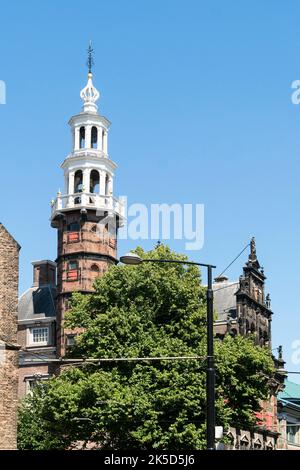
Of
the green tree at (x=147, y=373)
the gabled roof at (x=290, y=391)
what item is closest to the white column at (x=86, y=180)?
the green tree at (x=147, y=373)

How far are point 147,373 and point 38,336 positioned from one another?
31.7 m

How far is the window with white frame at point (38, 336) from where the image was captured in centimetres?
7488

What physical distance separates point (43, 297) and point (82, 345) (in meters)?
31.7

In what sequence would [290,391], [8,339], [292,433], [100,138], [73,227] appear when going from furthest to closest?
[290,391] < [292,433] < [100,138] < [73,227] < [8,339]

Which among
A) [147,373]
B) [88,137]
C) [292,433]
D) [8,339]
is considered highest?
[88,137]

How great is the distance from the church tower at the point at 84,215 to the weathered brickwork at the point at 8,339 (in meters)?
34.1

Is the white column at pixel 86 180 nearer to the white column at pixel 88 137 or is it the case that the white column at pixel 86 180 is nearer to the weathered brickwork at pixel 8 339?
the white column at pixel 88 137

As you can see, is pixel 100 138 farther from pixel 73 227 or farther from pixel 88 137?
pixel 73 227

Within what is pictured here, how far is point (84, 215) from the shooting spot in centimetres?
7181

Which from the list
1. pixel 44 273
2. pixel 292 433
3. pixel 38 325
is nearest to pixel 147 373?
pixel 38 325

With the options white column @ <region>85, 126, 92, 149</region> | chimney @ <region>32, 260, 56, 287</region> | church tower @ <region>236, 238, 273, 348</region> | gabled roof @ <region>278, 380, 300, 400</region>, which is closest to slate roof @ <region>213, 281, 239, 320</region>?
church tower @ <region>236, 238, 273, 348</region>

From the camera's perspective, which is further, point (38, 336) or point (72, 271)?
point (38, 336)

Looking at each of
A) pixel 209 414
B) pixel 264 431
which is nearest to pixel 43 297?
pixel 264 431
